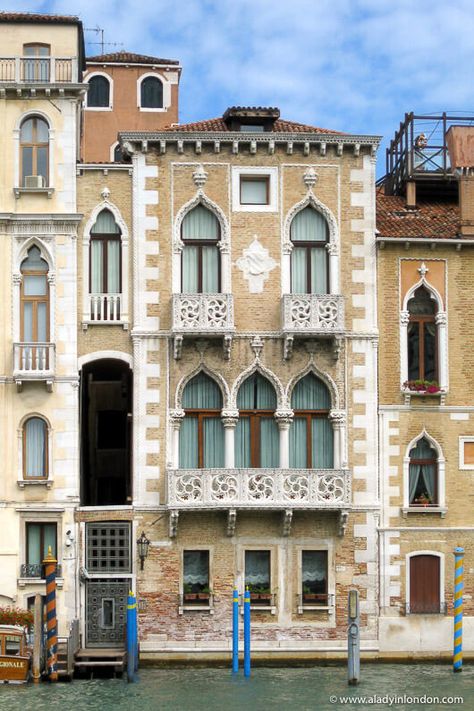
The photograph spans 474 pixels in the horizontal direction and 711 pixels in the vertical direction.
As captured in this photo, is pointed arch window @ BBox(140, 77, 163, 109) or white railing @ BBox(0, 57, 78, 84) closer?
white railing @ BBox(0, 57, 78, 84)

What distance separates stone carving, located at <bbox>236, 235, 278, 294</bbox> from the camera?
37094 mm

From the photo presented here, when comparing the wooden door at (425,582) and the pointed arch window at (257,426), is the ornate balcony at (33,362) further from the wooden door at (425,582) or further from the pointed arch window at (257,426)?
the wooden door at (425,582)

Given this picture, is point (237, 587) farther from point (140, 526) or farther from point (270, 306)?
point (270, 306)

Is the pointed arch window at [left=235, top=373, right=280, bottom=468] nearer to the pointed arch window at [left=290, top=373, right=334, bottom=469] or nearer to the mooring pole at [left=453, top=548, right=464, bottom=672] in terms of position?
the pointed arch window at [left=290, top=373, right=334, bottom=469]

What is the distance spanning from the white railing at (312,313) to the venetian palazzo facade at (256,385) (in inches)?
1.2

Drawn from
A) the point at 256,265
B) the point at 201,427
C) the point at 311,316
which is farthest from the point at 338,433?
the point at 256,265

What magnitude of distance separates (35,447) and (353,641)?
8432mm

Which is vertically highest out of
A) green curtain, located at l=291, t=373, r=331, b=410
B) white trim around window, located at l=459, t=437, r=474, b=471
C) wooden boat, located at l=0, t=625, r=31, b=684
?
green curtain, located at l=291, t=373, r=331, b=410

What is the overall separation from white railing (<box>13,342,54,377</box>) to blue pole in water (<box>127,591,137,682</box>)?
17.9 feet

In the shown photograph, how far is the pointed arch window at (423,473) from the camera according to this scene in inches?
1467

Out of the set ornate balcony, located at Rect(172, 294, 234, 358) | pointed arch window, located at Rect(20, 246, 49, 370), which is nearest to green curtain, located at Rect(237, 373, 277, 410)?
ornate balcony, located at Rect(172, 294, 234, 358)

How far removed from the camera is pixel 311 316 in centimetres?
3656

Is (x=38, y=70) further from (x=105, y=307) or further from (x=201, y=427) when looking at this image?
(x=201, y=427)

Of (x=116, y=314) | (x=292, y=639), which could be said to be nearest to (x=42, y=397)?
(x=116, y=314)
